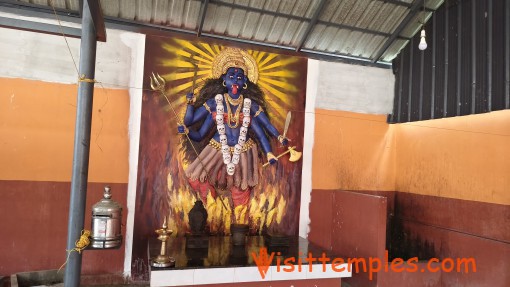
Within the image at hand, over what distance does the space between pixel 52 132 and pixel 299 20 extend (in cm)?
347

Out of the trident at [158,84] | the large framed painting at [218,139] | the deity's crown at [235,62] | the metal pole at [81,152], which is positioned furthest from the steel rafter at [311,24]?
the metal pole at [81,152]

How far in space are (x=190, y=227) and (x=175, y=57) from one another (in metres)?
2.17

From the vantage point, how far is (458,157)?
16.0ft

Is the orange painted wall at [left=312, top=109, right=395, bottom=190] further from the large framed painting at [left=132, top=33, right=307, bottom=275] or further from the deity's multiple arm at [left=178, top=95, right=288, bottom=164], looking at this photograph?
the deity's multiple arm at [left=178, top=95, right=288, bottom=164]

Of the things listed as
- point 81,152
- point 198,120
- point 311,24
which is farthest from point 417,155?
point 81,152

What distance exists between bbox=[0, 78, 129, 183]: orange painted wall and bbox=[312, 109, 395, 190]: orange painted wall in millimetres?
2703

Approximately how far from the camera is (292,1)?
16.2 ft

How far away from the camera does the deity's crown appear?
16.4 ft

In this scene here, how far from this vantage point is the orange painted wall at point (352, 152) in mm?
5504

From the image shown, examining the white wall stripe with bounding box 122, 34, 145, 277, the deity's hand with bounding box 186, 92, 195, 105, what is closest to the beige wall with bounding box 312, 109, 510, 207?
the deity's hand with bounding box 186, 92, 195, 105

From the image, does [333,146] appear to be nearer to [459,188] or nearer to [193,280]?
[459,188]

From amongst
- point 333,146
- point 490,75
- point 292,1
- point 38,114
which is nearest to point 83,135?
point 38,114

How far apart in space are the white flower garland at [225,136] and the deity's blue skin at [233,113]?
0.06 metres

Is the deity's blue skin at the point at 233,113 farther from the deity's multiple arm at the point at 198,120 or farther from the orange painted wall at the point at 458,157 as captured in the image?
the orange painted wall at the point at 458,157
